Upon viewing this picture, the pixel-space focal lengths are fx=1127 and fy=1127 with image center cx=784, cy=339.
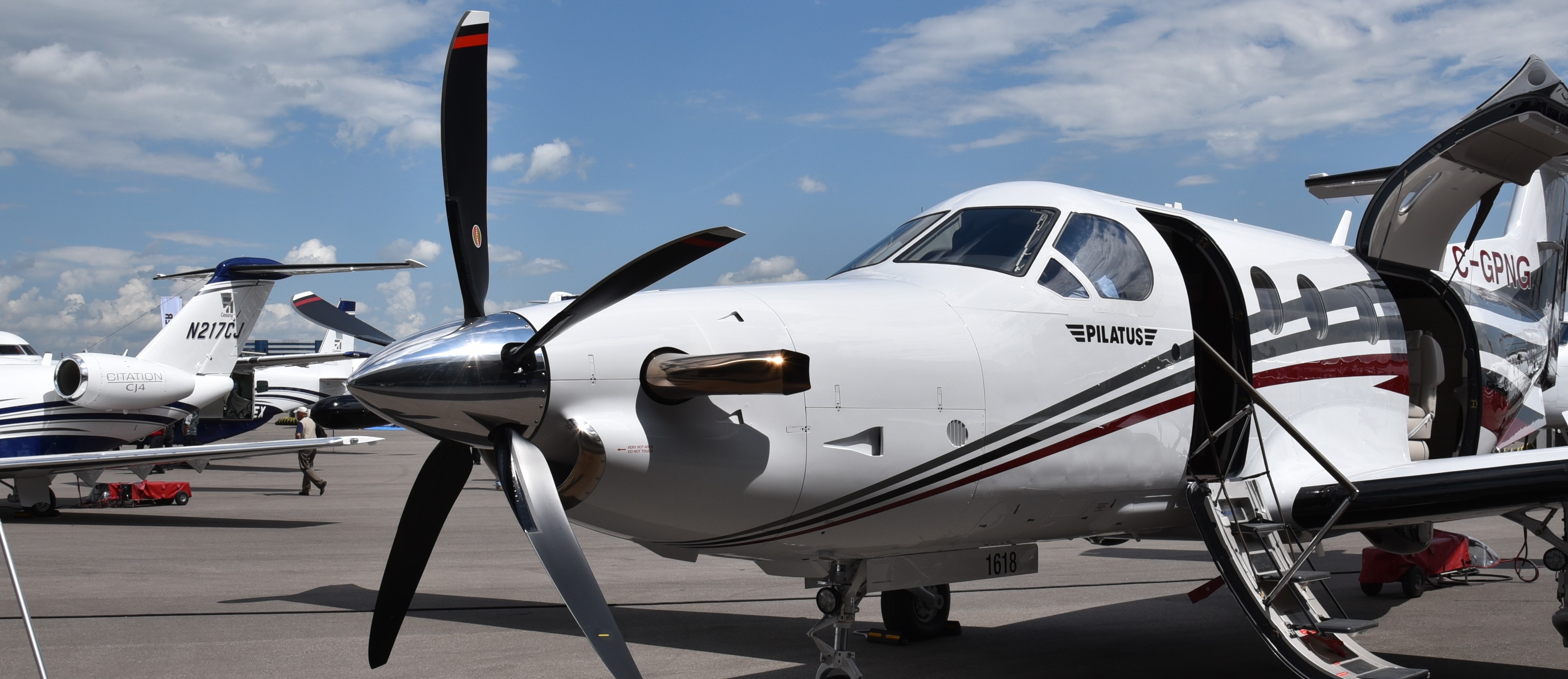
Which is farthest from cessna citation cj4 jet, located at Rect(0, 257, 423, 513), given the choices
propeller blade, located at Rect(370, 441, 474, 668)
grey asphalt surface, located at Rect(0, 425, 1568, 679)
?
propeller blade, located at Rect(370, 441, 474, 668)

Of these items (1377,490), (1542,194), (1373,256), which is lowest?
(1377,490)

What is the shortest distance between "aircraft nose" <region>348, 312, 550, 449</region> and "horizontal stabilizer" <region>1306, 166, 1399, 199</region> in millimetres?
9474

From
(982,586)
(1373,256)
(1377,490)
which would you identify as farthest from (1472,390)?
(982,586)

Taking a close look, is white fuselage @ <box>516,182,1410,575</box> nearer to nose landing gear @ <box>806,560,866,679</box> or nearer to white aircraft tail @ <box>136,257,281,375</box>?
nose landing gear @ <box>806,560,866,679</box>

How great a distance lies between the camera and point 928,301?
537 cm

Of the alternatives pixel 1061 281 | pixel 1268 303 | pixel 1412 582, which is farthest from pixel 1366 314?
pixel 1412 582

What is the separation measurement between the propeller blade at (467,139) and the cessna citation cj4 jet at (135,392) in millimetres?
10735

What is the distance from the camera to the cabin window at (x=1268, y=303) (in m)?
6.82

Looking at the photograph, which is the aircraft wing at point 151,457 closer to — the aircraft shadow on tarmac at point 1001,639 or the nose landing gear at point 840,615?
the aircraft shadow on tarmac at point 1001,639

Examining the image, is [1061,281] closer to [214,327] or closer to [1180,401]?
[1180,401]

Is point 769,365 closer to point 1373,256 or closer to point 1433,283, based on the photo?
point 1373,256

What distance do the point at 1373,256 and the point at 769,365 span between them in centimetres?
572

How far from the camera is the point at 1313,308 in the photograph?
715cm

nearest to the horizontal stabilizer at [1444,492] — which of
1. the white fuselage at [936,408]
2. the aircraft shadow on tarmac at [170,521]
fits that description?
the white fuselage at [936,408]
